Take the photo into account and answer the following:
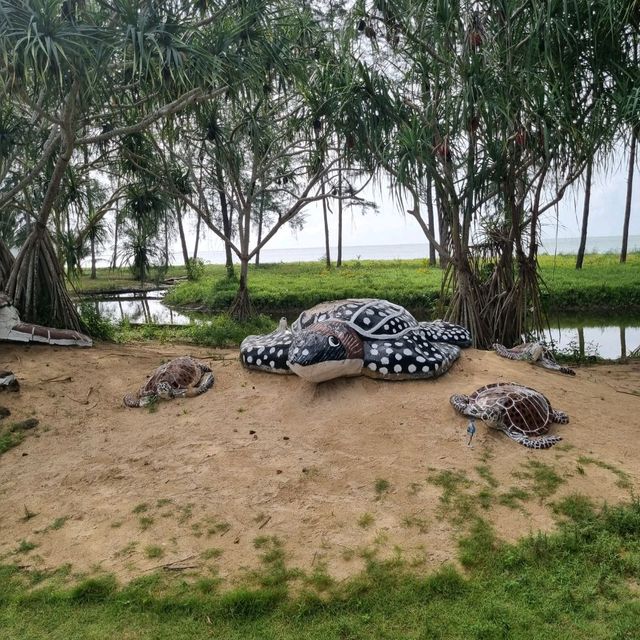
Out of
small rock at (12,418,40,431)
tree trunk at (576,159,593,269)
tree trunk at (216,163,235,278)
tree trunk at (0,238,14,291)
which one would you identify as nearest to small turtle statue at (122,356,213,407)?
small rock at (12,418,40,431)

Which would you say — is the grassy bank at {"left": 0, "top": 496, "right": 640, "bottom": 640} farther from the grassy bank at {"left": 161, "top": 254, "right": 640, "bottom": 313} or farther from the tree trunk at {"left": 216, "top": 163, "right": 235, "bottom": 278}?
the grassy bank at {"left": 161, "top": 254, "right": 640, "bottom": 313}

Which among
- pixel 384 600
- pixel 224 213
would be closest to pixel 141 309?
pixel 224 213

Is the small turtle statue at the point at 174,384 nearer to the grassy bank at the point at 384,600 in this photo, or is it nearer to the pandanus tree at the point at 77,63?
the grassy bank at the point at 384,600

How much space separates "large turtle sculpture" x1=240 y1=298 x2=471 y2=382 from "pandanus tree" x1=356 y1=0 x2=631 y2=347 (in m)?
2.14

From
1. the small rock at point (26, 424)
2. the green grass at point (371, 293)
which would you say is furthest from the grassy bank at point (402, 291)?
the small rock at point (26, 424)

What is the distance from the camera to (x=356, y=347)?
14.4 ft

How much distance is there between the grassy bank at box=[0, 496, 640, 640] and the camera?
2195 millimetres

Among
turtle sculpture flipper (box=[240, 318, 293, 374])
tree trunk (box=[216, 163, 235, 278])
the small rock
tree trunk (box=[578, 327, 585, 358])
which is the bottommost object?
tree trunk (box=[578, 327, 585, 358])

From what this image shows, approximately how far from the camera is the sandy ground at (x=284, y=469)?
284cm

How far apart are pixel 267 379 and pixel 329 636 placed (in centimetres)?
288

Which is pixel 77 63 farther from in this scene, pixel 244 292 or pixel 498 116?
pixel 244 292

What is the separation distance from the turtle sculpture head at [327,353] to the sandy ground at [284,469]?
0.17 m

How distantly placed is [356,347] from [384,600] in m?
2.24

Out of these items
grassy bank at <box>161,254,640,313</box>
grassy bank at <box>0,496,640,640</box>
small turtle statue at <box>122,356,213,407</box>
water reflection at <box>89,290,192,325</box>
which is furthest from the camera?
water reflection at <box>89,290,192,325</box>
